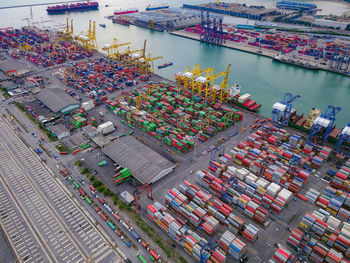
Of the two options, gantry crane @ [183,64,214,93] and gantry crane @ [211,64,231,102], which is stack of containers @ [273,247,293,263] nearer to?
gantry crane @ [211,64,231,102]

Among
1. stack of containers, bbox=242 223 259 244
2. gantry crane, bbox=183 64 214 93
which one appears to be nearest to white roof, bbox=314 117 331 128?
stack of containers, bbox=242 223 259 244

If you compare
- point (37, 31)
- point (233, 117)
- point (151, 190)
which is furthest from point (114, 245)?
point (37, 31)

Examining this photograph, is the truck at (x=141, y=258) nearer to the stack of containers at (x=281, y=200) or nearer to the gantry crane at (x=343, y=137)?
the stack of containers at (x=281, y=200)

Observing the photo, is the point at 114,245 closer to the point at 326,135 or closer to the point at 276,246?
the point at 276,246

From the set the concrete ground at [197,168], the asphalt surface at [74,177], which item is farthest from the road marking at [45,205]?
the concrete ground at [197,168]

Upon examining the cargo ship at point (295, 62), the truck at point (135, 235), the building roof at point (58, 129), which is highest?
the cargo ship at point (295, 62)

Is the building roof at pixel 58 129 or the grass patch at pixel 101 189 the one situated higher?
the building roof at pixel 58 129

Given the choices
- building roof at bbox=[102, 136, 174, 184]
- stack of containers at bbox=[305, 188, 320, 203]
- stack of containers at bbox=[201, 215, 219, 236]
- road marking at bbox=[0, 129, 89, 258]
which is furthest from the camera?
building roof at bbox=[102, 136, 174, 184]
